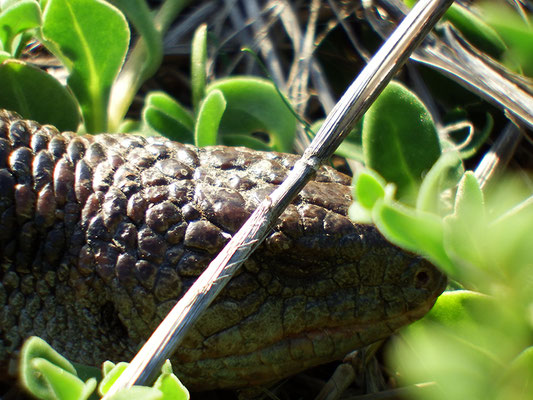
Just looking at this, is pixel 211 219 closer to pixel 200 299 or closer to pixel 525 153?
pixel 200 299

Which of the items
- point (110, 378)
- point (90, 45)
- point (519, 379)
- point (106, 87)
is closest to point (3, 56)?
point (90, 45)

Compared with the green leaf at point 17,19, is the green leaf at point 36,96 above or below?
below

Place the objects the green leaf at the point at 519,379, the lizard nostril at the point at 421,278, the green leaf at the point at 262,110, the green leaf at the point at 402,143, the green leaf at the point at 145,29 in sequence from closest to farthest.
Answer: the green leaf at the point at 519,379
the lizard nostril at the point at 421,278
the green leaf at the point at 402,143
the green leaf at the point at 262,110
the green leaf at the point at 145,29

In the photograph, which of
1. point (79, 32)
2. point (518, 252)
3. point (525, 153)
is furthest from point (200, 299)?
point (525, 153)

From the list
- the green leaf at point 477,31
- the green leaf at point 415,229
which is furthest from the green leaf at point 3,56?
the green leaf at point 477,31

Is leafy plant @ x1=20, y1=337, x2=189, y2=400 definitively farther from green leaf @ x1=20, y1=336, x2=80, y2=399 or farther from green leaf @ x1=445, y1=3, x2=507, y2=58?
green leaf @ x1=445, y1=3, x2=507, y2=58

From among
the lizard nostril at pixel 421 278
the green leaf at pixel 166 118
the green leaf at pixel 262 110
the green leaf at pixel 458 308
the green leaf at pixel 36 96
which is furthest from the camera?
the green leaf at pixel 262 110

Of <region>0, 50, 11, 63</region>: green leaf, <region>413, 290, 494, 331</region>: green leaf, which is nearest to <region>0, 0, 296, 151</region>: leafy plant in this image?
<region>0, 50, 11, 63</region>: green leaf

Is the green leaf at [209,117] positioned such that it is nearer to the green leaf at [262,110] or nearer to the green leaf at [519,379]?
the green leaf at [262,110]
